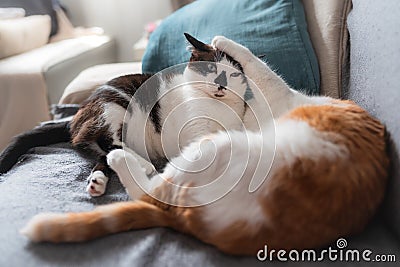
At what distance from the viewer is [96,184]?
90 centimetres

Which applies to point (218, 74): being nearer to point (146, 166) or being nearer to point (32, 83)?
point (146, 166)

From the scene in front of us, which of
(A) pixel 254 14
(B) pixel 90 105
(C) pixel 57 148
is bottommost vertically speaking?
(C) pixel 57 148

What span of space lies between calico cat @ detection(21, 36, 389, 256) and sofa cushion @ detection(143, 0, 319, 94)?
17.1 inches

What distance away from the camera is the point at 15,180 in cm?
96

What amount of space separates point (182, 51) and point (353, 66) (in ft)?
1.87

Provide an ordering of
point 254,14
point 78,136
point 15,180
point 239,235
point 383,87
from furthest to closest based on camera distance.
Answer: point 254,14 → point 78,136 → point 15,180 → point 383,87 → point 239,235

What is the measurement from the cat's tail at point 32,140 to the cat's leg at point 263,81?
53cm

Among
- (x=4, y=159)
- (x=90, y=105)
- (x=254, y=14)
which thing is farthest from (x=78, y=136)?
(x=254, y=14)

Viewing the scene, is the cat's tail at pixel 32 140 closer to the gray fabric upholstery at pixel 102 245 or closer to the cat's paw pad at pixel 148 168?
the gray fabric upholstery at pixel 102 245

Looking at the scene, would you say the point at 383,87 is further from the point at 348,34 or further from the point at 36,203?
the point at 36,203

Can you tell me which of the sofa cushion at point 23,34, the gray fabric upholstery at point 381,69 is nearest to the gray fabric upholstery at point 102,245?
the gray fabric upholstery at point 381,69

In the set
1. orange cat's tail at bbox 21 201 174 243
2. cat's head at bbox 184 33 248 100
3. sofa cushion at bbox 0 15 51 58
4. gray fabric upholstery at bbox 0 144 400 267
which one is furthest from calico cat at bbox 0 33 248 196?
sofa cushion at bbox 0 15 51 58

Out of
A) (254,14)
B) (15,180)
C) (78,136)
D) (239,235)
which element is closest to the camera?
(239,235)

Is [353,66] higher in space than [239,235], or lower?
higher
